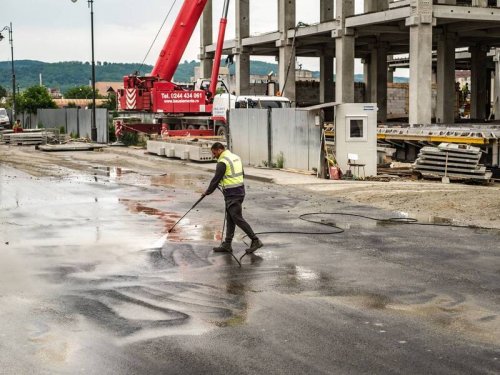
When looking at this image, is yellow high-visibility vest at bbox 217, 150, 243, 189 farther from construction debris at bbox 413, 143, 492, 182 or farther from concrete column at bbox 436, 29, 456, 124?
concrete column at bbox 436, 29, 456, 124

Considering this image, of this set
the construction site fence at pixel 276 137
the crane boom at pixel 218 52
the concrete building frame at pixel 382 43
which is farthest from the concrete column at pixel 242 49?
the construction site fence at pixel 276 137

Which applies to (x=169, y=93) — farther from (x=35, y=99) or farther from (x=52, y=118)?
(x=35, y=99)

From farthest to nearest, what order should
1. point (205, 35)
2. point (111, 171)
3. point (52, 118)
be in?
point (205, 35) → point (52, 118) → point (111, 171)

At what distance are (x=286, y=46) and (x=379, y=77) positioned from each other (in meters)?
9.55

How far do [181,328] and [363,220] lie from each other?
9.43m

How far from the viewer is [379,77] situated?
61.4 metres

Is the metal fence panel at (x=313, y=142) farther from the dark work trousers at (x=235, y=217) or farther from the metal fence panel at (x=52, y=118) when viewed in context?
the metal fence panel at (x=52, y=118)

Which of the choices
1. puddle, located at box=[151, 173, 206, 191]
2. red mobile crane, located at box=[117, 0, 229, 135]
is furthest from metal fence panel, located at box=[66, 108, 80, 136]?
puddle, located at box=[151, 173, 206, 191]

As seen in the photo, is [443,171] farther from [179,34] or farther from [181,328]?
[179,34]

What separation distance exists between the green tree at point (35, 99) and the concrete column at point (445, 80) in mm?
64214

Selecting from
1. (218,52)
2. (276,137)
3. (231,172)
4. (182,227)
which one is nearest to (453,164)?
(276,137)

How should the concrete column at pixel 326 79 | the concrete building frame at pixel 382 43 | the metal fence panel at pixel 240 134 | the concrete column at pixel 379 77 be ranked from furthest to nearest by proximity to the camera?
1. the concrete column at pixel 326 79
2. the concrete column at pixel 379 77
3. the concrete building frame at pixel 382 43
4. the metal fence panel at pixel 240 134

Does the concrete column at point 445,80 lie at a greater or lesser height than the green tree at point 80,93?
lesser

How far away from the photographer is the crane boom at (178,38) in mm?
41594
